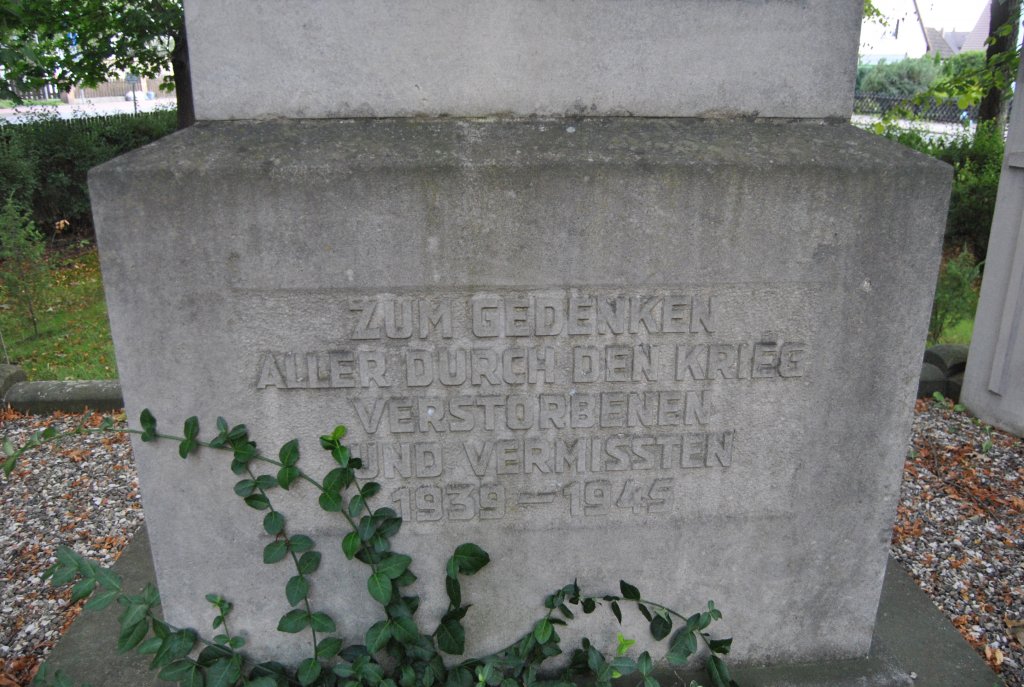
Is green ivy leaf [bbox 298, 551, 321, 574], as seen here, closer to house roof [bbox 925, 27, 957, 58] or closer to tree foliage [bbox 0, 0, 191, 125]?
tree foliage [bbox 0, 0, 191, 125]

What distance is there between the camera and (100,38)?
1105 centimetres

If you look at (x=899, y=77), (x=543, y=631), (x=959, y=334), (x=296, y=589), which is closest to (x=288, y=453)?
(x=296, y=589)

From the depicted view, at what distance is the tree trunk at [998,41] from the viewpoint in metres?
6.20

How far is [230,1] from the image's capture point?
1990 mm

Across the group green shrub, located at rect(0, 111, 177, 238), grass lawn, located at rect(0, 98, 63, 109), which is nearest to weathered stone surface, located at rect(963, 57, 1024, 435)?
grass lawn, located at rect(0, 98, 63, 109)

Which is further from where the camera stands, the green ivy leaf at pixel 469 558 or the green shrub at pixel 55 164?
the green shrub at pixel 55 164

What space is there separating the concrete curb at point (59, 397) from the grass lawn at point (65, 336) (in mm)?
899

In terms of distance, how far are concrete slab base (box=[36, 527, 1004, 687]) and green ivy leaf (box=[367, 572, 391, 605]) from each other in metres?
0.92

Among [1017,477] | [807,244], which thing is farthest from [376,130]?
[1017,477]

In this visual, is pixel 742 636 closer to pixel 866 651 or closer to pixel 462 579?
pixel 866 651

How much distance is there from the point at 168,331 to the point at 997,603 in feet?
11.5

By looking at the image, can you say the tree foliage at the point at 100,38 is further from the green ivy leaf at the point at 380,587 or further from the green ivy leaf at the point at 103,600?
the green ivy leaf at the point at 380,587

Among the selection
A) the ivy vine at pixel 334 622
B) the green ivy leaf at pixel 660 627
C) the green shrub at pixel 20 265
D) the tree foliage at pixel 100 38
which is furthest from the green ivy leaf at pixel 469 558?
the tree foliage at pixel 100 38

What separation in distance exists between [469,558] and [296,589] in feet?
1.72
